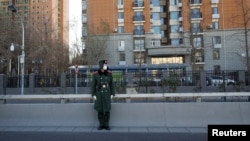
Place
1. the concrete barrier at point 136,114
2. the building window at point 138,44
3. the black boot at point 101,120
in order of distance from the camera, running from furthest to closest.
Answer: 1. the building window at point 138,44
2. the concrete barrier at point 136,114
3. the black boot at point 101,120

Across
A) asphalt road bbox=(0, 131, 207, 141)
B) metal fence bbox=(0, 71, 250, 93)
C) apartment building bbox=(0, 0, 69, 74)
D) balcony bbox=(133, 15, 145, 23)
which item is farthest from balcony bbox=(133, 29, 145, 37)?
asphalt road bbox=(0, 131, 207, 141)

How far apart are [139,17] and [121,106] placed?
55633 mm

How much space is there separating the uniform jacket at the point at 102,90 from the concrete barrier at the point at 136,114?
34.8 inches

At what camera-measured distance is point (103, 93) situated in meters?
10.0

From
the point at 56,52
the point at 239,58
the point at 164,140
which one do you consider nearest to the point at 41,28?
the point at 56,52

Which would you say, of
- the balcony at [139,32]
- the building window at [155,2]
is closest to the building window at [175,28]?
the balcony at [139,32]

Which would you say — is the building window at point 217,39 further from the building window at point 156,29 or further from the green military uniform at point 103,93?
the green military uniform at point 103,93

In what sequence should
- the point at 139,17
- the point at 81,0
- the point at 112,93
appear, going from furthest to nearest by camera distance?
the point at 81,0 < the point at 139,17 < the point at 112,93

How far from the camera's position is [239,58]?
59.5m

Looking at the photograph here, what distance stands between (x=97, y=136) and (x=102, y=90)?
1.64 metres

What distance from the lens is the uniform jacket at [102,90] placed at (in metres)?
9.99

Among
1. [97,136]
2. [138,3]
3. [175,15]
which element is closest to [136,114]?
[97,136]

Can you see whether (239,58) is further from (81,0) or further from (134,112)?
(134,112)
